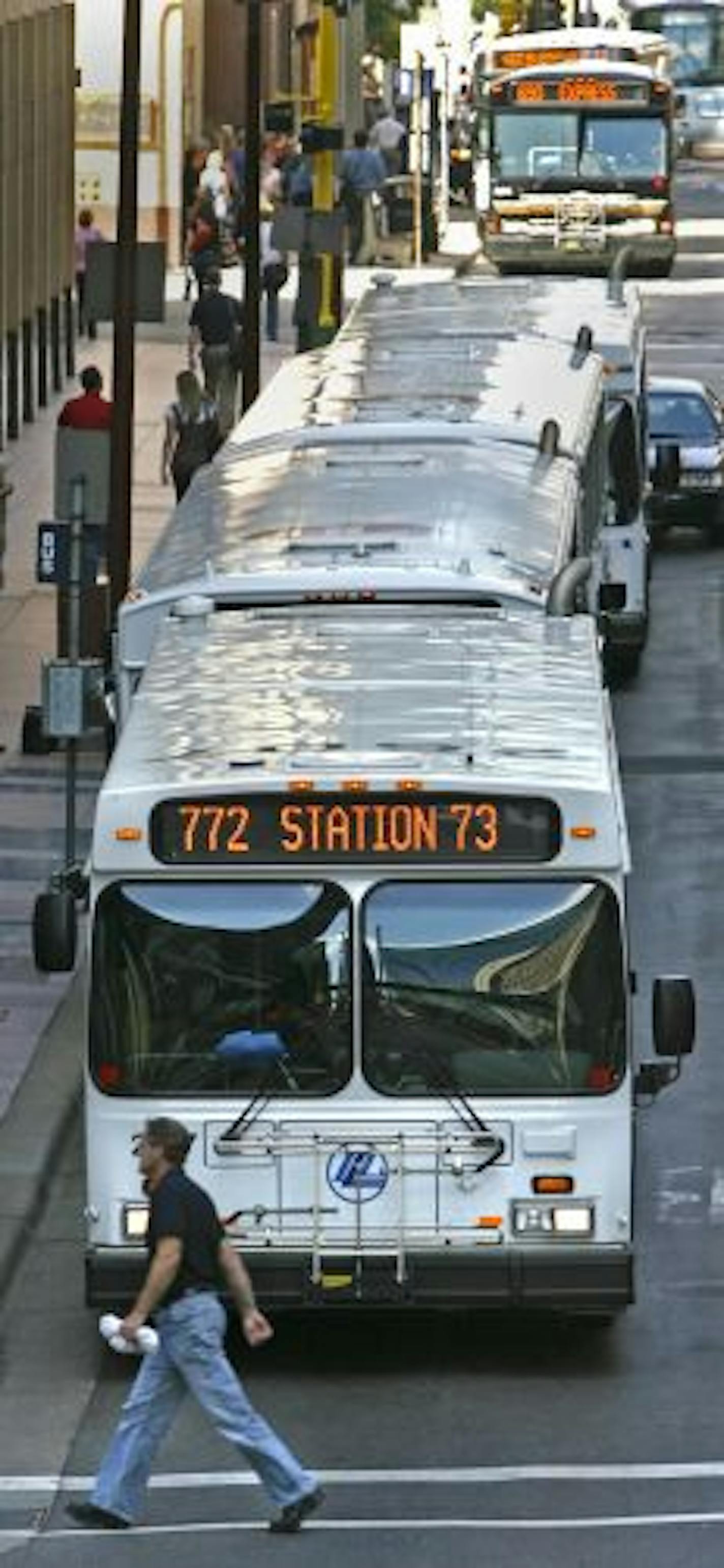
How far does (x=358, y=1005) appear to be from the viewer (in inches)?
760

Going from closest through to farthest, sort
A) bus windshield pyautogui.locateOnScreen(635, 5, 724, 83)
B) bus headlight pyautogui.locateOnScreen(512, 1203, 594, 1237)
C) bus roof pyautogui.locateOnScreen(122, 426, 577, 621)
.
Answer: bus headlight pyautogui.locateOnScreen(512, 1203, 594, 1237) → bus roof pyautogui.locateOnScreen(122, 426, 577, 621) → bus windshield pyautogui.locateOnScreen(635, 5, 724, 83)

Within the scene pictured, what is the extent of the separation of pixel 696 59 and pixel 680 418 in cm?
6632

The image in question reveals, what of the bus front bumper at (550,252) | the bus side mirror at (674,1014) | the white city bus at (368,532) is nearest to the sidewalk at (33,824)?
the white city bus at (368,532)

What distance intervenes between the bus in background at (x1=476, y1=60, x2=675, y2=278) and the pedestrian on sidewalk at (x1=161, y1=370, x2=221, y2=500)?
29.0 meters

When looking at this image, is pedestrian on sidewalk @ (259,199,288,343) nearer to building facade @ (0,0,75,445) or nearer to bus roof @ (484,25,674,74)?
building facade @ (0,0,75,445)

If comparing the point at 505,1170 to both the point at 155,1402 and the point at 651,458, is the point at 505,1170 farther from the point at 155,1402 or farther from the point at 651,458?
the point at 651,458

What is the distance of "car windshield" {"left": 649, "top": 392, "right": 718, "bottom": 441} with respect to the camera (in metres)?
46.3

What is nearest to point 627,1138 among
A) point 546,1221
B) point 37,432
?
point 546,1221

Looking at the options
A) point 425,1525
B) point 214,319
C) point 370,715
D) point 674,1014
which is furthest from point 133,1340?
point 214,319

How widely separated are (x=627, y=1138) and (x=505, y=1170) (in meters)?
0.49

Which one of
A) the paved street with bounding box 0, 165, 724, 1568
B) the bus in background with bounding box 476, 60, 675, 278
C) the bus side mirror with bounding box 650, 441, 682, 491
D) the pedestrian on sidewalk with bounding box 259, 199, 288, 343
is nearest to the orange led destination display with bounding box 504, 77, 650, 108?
the bus in background with bounding box 476, 60, 675, 278

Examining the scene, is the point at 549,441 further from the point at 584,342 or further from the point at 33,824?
the point at 584,342

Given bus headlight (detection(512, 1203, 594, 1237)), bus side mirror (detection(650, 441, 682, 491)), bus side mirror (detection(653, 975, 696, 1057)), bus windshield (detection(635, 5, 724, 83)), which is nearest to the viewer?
bus headlight (detection(512, 1203, 594, 1237))

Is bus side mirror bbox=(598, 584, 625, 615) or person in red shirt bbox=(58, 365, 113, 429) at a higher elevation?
person in red shirt bbox=(58, 365, 113, 429)
